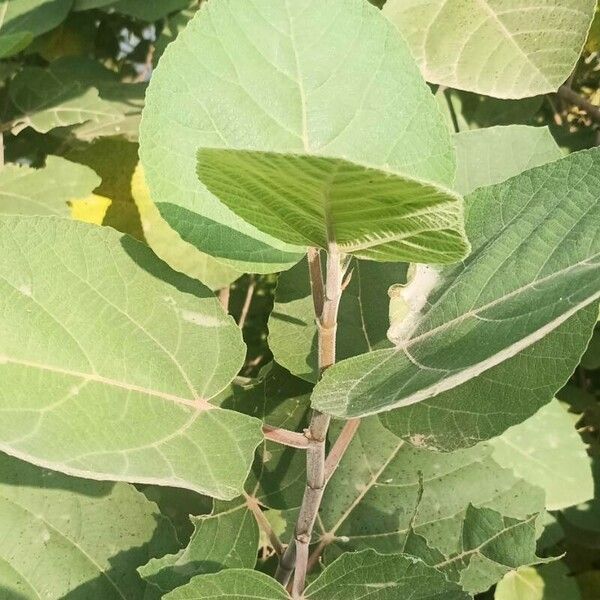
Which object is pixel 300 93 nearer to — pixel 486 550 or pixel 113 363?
pixel 113 363

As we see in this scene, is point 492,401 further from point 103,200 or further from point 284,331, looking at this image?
point 103,200

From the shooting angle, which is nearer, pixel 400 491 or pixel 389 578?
pixel 389 578

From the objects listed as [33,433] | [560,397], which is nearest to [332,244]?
[33,433]

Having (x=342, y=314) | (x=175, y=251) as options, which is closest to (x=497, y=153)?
(x=342, y=314)

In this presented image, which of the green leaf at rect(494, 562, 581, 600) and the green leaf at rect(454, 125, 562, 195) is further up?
the green leaf at rect(454, 125, 562, 195)

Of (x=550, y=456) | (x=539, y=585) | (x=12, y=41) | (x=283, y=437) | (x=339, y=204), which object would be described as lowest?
(x=539, y=585)

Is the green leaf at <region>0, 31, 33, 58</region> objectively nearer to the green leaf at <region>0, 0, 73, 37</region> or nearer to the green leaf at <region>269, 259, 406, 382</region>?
the green leaf at <region>0, 0, 73, 37</region>

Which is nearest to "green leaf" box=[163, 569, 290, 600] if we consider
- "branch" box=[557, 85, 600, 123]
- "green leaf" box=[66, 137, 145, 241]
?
"green leaf" box=[66, 137, 145, 241]
